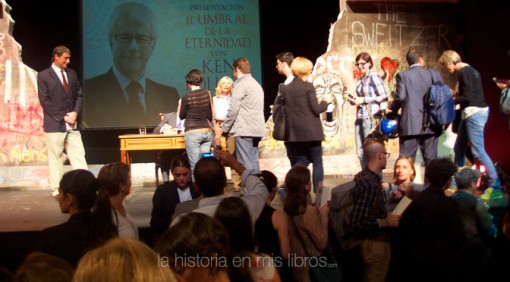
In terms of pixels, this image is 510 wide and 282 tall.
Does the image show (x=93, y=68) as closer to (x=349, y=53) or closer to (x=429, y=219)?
(x=349, y=53)

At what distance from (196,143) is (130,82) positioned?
13.1 feet

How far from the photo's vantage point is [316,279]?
504cm

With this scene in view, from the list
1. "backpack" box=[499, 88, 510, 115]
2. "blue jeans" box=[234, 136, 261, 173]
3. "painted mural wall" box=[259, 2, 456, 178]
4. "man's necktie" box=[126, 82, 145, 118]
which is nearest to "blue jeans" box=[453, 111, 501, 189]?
"backpack" box=[499, 88, 510, 115]

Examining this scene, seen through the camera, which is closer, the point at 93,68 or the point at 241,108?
the point at 241,108

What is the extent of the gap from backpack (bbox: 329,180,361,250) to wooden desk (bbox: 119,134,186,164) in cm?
453

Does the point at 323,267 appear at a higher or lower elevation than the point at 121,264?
lower

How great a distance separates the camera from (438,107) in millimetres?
7691

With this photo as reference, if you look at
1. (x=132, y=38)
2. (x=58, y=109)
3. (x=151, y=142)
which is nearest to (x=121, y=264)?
(x=58, y=109)

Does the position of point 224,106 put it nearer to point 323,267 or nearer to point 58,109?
point 58,109

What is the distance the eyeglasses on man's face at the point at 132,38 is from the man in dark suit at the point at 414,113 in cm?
575

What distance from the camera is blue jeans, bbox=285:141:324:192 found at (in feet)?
25.6

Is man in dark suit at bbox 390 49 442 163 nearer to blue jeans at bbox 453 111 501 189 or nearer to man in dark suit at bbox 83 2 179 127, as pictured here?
blue jeans at bbox 453 111 501 189

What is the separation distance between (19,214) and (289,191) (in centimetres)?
377

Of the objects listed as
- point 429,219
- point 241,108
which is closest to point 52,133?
point 241,108
